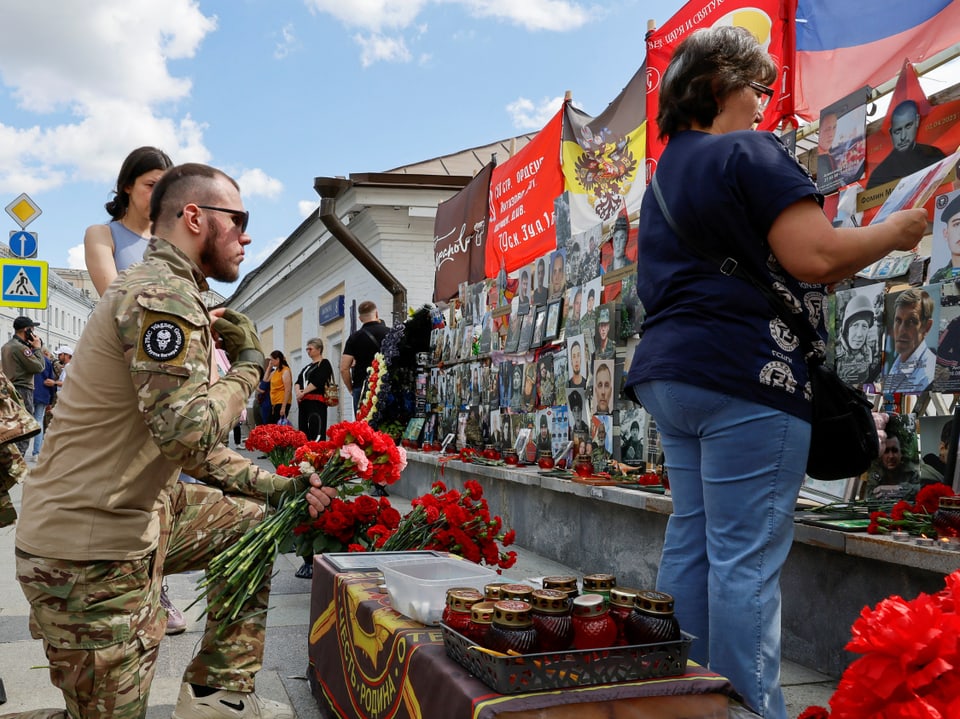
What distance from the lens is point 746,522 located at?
6.98 feet

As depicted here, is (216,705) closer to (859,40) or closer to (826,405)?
(826,405)

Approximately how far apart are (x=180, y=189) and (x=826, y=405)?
6.26 ft

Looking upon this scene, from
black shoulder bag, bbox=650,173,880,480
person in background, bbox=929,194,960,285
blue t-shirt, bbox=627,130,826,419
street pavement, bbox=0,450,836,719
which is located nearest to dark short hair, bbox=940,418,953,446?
person in background, bbox=929,194,960,285

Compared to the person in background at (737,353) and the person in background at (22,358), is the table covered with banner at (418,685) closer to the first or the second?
the person in background at (737,353)

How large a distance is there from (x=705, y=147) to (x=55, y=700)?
2988mm

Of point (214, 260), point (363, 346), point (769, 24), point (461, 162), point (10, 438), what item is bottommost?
point (10, 438)

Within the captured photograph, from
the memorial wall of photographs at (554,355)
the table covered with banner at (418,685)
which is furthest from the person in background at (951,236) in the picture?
the table covered with banner at (418,685)

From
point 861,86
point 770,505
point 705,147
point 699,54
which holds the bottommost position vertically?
point 770,505

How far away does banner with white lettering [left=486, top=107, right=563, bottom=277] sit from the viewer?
679 centimetres

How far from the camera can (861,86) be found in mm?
3697

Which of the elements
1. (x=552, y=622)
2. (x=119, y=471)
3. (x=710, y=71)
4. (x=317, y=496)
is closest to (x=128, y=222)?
(x=317, y=496)

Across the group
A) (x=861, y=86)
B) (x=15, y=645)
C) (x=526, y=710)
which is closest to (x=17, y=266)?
(x=15, y=645)

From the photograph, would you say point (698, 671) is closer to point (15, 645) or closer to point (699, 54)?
point (699, 54)

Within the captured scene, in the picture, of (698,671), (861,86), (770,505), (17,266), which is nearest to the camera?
(698,671)
